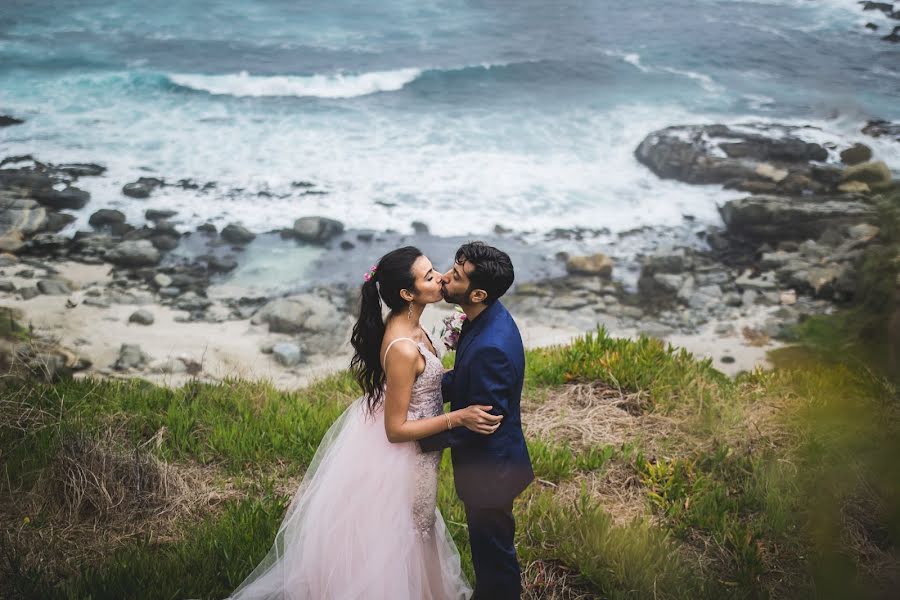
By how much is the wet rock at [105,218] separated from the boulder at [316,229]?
3.50m

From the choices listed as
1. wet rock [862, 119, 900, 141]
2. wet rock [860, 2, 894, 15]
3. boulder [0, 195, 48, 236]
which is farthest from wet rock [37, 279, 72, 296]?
wet rock [860, 2, 894, 15]

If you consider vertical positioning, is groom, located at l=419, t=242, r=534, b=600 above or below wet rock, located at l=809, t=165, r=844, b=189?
above

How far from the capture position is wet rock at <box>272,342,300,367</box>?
436 inches

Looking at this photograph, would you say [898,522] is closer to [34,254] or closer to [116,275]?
[116,275]

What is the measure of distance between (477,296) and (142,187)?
15163 mm

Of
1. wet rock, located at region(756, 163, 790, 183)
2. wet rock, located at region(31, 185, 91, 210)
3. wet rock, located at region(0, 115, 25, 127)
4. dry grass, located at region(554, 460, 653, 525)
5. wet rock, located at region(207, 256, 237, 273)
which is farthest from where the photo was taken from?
wet rock, located at region(0, 115, 25, 127)

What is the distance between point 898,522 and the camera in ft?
4.62

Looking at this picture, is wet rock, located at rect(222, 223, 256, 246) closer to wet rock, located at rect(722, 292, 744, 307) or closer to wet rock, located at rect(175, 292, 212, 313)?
wet rock, located at rect(175, 292, 212, 313)

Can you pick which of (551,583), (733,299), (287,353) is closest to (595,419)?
(551,583)

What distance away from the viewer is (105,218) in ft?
49.3

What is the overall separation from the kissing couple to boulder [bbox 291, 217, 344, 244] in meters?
11.4

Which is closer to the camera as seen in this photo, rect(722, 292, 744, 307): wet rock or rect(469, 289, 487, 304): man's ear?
rect(469, 289, 487, 304): man's ear

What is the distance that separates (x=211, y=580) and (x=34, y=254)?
37.7 feet

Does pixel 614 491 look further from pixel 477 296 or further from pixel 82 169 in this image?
pixel 82 169
